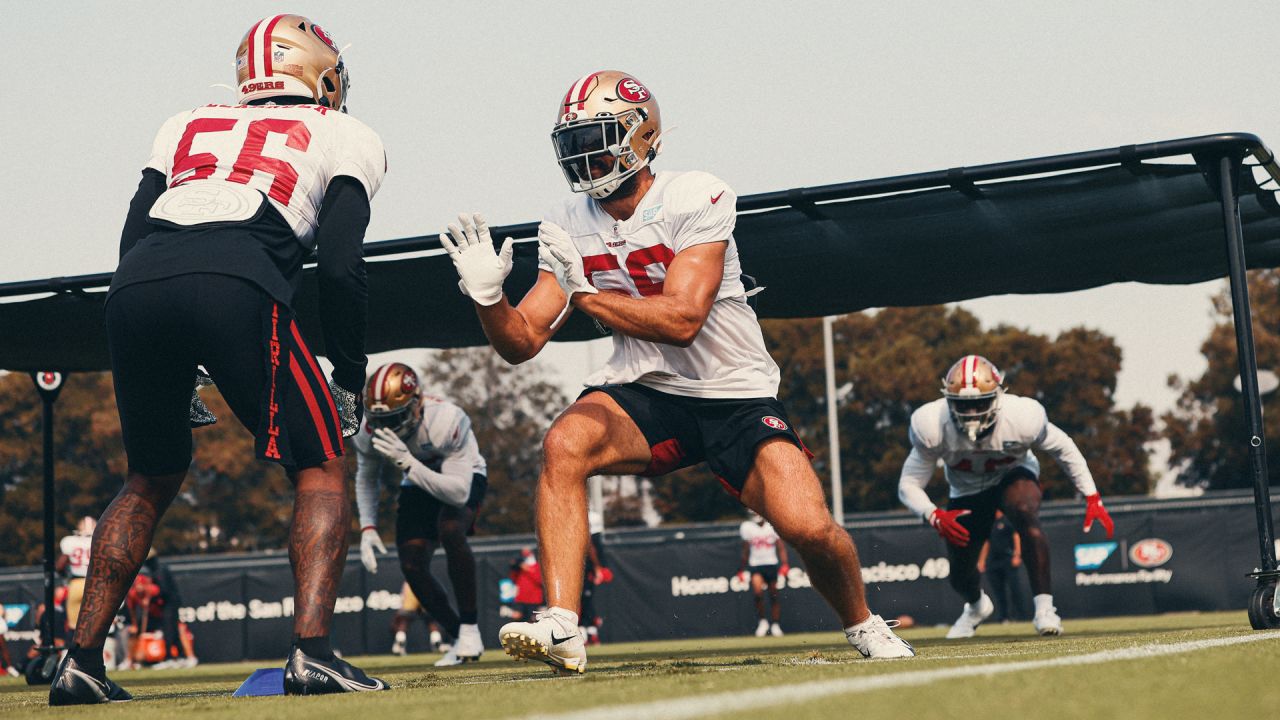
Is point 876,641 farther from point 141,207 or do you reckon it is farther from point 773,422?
point 141,207

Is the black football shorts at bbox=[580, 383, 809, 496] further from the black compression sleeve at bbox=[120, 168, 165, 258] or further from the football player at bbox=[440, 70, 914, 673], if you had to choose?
the black compression sleeve at bbox=[120, 168, 165, 258]

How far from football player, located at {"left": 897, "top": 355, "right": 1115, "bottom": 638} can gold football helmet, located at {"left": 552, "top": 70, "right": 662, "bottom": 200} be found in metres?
4.90

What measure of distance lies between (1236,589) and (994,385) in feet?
34.4

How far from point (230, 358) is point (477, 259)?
0.85m

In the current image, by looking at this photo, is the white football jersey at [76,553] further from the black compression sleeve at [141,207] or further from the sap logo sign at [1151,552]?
the sap logo sign at [1151,552]

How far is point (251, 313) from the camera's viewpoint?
4.34 meters

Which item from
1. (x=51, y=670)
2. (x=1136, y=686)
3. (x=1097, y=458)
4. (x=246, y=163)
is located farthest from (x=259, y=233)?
(x=1097, y=458)

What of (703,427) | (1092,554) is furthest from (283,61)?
(1092,554)

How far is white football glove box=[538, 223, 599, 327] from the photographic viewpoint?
15.5 feet

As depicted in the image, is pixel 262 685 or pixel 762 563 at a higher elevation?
pixel 262 685

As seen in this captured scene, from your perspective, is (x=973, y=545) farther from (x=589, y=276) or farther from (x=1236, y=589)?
(x=1236, y=589)

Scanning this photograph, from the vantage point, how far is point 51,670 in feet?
31.0

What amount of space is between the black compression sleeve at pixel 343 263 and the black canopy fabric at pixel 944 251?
123 inches

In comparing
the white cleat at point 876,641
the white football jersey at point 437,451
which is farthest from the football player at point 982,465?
the white cleat at point 876,641
